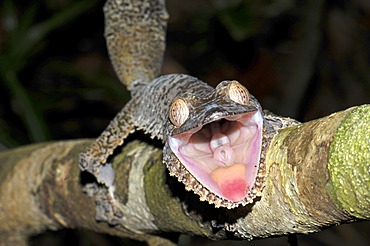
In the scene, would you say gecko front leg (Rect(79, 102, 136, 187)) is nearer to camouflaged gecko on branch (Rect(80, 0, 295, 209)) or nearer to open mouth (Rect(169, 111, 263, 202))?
camouflaged gecko on branch (Rect(80, 0, 295, 209))

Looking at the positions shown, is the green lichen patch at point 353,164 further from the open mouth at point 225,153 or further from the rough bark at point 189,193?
A: the open mouth at point 225,153

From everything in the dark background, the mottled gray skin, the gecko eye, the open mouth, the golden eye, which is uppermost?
the golden eye

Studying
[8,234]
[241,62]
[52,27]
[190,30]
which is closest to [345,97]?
[241,62]

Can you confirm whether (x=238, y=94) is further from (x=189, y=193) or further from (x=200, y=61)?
(x=200, y=61)

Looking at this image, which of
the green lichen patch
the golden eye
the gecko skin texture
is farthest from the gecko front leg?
the green lichen patch

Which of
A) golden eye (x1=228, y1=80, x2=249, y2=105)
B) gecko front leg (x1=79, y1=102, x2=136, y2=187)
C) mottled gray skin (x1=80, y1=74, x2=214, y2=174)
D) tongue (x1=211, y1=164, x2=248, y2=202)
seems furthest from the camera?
gecko front leg (x1=79, y1=102, x2=136, y2=187)

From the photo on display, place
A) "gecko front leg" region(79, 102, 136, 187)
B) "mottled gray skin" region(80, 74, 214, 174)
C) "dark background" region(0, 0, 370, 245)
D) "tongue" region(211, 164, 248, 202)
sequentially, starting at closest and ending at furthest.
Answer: "tongue" region(211, 164, 248, 202) < "mottled gray skin" region(80, 74, 214, 174) < "gecko front leg" region(79, 102, 136, 187) < "dark background" region(0, 0, 370, 245)

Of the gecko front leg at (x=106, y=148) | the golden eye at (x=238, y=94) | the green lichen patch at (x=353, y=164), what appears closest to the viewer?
the green lichen patch at (x=353, y=164)

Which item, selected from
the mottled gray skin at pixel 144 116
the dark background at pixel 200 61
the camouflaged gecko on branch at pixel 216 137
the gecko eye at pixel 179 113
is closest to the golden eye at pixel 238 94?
the camouflaged gecko on branch at pixel 216 137
